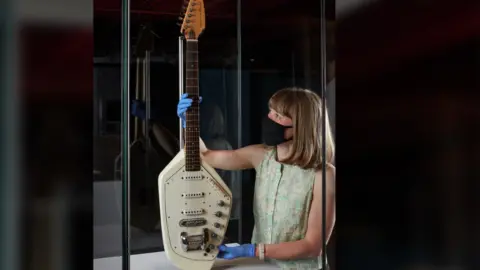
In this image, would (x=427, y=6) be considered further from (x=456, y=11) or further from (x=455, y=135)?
(x=455, y=135)

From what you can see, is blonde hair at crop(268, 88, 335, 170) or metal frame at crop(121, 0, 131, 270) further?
blonde hair at crop(268, 88, 335, 170)

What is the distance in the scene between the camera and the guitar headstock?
809 millimetres

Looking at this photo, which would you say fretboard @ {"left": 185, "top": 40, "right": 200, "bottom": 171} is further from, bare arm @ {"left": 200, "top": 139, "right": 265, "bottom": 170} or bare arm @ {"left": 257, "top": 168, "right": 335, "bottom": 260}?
bare arm @ {"left": 257, "top": 168, "right": 335, "bottom": 260}

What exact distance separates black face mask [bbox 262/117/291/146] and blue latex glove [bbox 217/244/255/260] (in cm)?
18

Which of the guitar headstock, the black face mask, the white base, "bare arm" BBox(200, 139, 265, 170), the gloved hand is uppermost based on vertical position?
the guitar headstock

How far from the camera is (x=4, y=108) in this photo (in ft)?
1.91

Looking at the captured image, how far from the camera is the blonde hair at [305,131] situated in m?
0.87

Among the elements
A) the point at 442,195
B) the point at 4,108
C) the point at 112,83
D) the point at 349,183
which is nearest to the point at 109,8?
the point at 112,83

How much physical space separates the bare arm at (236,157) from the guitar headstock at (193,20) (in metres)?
0.18

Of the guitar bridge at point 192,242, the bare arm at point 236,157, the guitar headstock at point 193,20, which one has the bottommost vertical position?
the guitar bridge at point 192,242

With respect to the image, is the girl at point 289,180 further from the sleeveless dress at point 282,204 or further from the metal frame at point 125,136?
the metal frame at point 125,136

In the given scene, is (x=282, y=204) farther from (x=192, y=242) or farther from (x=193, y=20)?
(x=193, y=20)

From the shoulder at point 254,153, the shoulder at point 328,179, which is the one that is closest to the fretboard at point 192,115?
the shoulder at point 254,153

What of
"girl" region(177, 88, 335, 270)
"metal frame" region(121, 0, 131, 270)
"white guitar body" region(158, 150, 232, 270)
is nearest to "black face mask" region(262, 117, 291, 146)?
"girl" region(177, 88, 335, 270)
